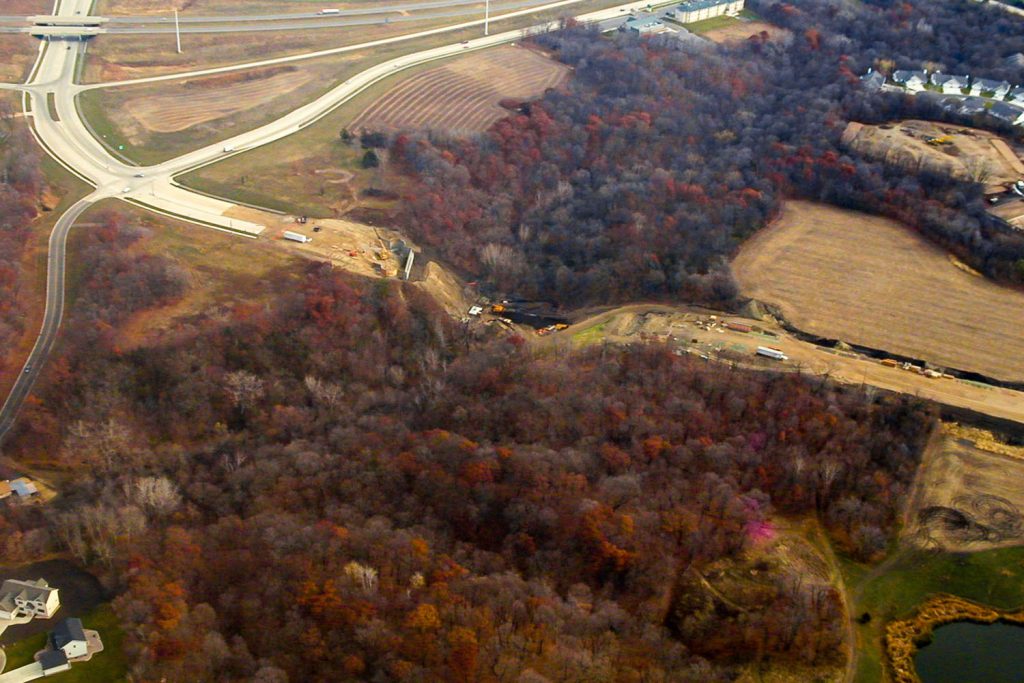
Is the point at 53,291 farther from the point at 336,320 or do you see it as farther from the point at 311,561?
the point at 311,561

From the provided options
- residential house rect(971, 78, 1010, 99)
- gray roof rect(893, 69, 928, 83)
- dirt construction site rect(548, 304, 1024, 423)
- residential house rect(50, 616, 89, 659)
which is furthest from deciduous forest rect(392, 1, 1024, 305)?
residential house rect(50, 616, 89, 659)

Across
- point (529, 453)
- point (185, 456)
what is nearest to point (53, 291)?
point (185, 456)

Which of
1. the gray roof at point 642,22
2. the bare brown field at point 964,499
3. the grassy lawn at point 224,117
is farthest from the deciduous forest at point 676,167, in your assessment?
the bare brown field at point 964,499

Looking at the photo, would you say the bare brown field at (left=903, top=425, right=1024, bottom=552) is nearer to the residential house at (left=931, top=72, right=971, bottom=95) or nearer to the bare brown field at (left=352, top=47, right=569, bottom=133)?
the bare brown field at (left=352, top=47, right=569, bottom=133)

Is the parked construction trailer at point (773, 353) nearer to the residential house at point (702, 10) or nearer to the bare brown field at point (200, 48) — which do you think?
the bare brown field at point (200, 48)

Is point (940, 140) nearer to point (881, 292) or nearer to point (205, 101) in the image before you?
point (881, 292)

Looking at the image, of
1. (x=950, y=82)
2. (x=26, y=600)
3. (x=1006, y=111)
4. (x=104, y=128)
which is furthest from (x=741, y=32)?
(x=26, y=600)
